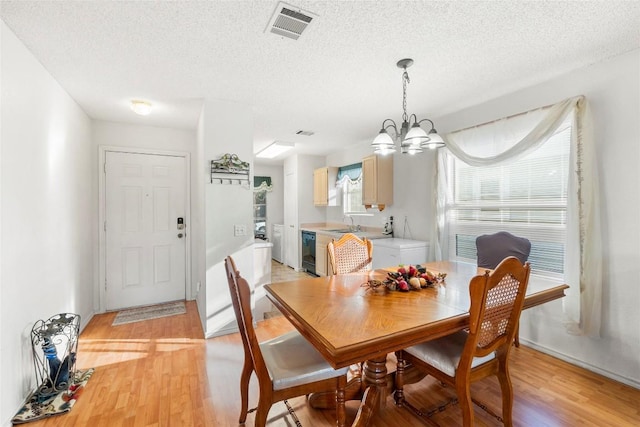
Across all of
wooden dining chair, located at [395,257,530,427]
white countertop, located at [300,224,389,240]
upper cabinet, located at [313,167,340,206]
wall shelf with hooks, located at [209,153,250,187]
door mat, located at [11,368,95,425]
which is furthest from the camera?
upper cabinet, located at [313,167,340,206]

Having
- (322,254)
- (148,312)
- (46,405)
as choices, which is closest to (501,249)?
(322,254)

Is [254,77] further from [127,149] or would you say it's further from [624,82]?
[624,82]

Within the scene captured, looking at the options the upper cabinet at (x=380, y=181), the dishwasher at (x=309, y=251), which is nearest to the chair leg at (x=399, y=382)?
the upper cabinet at (x=380, y=181)

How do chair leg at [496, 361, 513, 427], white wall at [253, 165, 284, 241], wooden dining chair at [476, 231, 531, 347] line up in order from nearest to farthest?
chair leg at [496, 361, 513, 427] < wooden dining chair at [476, 231, 531, 347] < white wall at [253, 165, 284, 241]

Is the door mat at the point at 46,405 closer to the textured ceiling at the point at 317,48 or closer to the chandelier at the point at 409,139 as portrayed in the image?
the textured ceiling at the point at 317,48

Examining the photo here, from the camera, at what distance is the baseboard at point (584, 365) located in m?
2.10

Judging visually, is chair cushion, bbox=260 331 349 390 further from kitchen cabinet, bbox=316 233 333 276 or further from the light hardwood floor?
kitchen cabinet, bbox=316 233 333 276

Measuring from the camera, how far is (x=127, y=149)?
3719 mm

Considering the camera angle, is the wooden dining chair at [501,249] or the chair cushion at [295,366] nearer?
the chair cushion at [295,366]

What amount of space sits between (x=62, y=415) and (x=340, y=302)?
1884 mm

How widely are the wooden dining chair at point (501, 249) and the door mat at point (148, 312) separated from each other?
3.44 meters

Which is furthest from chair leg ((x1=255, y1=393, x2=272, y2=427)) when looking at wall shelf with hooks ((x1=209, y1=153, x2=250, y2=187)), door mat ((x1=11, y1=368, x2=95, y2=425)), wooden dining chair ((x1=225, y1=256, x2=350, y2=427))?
wall shelf with hooks ((x1=209, y1=153, x2=250, y2=187))

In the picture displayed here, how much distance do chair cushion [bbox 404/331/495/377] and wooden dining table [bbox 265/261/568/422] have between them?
21 centimetres

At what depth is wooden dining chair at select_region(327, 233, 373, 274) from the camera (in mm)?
2574
